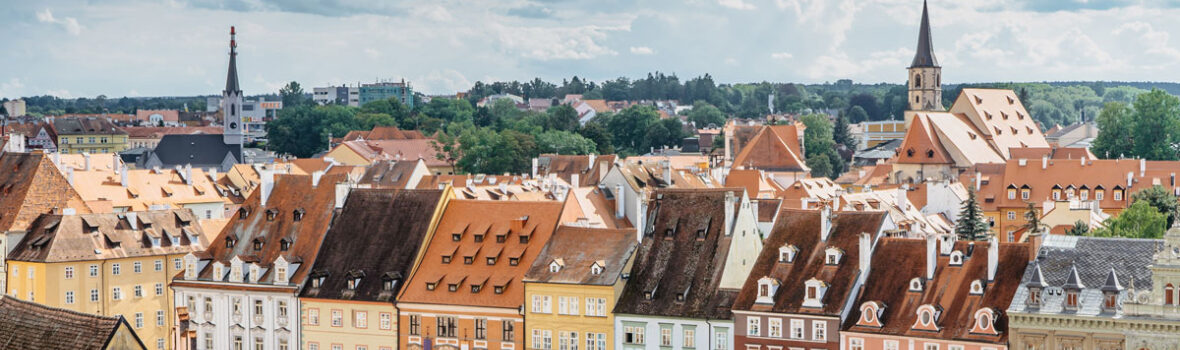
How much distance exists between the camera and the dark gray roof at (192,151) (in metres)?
180

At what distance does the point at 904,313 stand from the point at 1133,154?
368ft

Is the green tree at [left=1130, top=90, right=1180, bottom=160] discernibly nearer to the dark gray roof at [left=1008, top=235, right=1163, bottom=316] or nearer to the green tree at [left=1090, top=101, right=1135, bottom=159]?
the green tree at [left=1090, top=101, right=1135, bottom=159]

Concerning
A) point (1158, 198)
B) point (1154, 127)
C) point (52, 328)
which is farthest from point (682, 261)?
point (1154, 127)

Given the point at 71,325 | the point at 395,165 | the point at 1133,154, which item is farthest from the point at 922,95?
the point at 71,325

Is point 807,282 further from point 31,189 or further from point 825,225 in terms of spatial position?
point 31,189

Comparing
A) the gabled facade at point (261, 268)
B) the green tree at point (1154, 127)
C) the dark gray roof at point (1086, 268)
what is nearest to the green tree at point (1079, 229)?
the dark gray roof at point (1086, 268)

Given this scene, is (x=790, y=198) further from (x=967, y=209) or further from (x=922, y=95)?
(x=922, y=95)

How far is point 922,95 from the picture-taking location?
602 ft

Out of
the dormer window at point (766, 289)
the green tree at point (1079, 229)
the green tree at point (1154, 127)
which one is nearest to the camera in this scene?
the dormer window at point (766, 289)

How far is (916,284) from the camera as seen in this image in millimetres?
59000

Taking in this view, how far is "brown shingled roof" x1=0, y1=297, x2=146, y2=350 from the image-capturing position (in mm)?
26203

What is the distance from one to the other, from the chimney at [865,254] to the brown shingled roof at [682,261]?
18.2 ft

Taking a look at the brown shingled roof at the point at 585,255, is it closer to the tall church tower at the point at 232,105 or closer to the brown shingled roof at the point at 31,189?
the brown shingled roof at the point at 31,189

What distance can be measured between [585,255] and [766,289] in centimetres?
859
